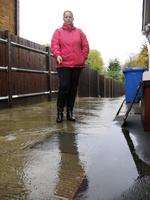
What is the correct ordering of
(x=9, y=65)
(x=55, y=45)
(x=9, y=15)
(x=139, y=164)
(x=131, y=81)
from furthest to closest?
(x=9, y=15), (x=131, y=81), (x=9, y=65), (x=55, y=45), (x=139, y=164)

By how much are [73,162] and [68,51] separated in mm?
3695

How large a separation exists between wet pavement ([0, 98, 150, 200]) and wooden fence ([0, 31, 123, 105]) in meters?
3.87

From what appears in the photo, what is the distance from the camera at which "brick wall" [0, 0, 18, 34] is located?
16688mm

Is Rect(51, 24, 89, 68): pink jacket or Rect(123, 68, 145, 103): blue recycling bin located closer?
Rect(51, 24, 89, 68): pink jacket

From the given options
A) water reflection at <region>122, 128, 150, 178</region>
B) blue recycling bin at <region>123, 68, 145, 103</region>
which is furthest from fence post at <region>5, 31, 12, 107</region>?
water reflection at <region>122, 128, 150, 178</region>

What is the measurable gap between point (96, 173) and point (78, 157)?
0.73 metres

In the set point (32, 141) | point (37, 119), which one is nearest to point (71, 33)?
point (37, 119)

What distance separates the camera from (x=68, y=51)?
8352 mm

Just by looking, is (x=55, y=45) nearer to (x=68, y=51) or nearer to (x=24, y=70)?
(x=68, y=51)

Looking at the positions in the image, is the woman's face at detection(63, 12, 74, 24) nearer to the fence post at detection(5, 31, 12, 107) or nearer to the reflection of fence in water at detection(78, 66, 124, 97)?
the fence post at detection(5, 31, 12, 107)

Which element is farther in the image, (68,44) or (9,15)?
(9,15)

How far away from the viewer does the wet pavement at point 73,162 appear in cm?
387

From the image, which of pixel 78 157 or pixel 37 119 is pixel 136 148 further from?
pixel 37 119

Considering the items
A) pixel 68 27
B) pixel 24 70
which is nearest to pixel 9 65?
pixel 24 70
